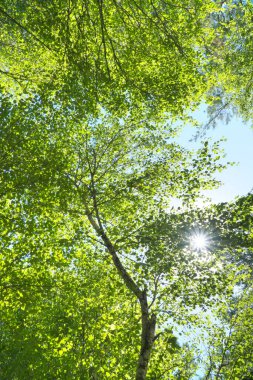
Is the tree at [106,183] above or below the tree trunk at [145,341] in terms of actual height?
above

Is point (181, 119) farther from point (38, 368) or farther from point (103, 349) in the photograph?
point (38, 368)

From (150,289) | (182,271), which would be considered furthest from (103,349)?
(182,271)

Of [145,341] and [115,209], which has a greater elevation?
[115,209]

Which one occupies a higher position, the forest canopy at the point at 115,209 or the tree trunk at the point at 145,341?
the forest canopy at the point at 115,209

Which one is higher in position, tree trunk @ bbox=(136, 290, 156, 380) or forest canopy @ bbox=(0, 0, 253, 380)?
forest canopy @ bbox=(0, 0, 253, 380)

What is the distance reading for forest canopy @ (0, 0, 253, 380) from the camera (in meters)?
11.6

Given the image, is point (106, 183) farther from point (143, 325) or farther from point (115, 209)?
point (143, 325)

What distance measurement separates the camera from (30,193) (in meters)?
11.4

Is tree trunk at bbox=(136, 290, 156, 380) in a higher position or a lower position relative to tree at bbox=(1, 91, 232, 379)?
lower

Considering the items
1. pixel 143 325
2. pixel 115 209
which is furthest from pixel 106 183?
pixel 143 325

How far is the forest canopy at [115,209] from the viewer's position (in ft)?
38.0

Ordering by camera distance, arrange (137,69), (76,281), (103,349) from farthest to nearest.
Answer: (137,69), (76,281), (103,349)

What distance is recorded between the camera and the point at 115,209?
14953 millimetres

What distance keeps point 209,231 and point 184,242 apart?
5.33 ft
